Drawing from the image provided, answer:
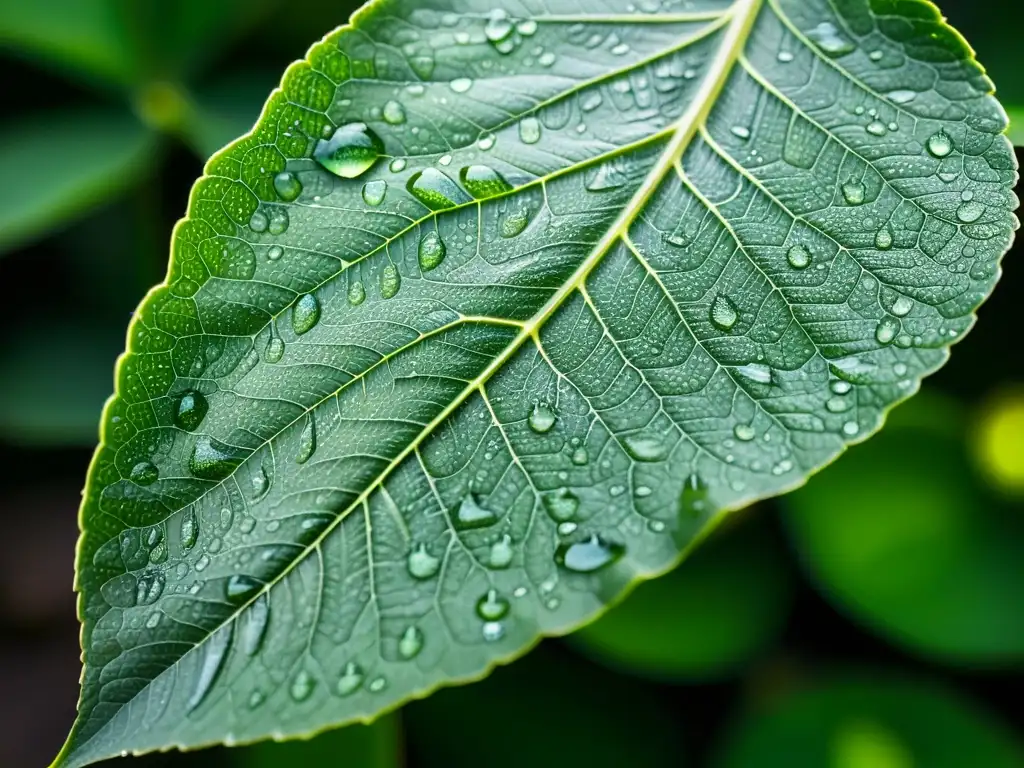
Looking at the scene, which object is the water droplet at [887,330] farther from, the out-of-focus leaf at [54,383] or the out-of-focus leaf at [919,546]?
the out-of-focus leaf at [54,383]

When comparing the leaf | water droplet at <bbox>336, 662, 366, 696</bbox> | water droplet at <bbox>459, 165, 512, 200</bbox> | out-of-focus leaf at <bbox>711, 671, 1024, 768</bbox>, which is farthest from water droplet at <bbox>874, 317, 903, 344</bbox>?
out-of-focus leaf at <bbox>711, 671, 1024, 768</bbox>

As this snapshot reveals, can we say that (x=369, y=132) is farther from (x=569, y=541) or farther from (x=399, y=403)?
(x=569, y=541)

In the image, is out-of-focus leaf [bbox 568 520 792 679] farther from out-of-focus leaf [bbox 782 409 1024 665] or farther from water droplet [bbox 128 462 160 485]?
water droplet [bbox 128 462 160 485]

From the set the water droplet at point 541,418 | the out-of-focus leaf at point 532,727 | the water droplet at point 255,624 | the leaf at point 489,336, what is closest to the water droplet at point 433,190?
the leaf at point 489,336

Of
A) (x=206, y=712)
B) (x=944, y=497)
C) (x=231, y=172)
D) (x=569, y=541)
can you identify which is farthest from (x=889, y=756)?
(x=231, y=172)

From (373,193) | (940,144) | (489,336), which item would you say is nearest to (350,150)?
(373,193)

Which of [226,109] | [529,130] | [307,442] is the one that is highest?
[226,109]

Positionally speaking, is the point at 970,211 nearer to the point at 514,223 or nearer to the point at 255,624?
the point at 514,223
